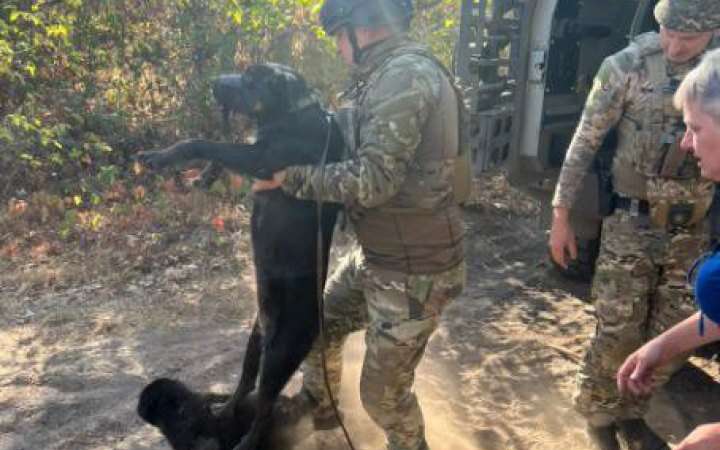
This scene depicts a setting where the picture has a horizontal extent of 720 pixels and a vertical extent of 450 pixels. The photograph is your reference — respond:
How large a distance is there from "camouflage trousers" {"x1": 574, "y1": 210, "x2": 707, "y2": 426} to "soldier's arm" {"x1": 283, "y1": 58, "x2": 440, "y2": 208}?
1161mm

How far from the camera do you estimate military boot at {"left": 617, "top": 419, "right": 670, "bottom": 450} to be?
2945mm

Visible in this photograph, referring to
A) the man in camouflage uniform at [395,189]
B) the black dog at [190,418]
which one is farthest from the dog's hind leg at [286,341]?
the man in camouflage uniform at [395,189]

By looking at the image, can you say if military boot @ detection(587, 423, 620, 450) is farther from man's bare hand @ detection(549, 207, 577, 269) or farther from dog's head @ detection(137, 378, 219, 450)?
dog's head @ detection(137, 378, 219, 450)

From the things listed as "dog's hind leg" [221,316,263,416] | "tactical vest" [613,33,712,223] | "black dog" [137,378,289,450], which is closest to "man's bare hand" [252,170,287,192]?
"dog's hind leg" [221,316,263,416]

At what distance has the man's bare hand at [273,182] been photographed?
2.29 metres

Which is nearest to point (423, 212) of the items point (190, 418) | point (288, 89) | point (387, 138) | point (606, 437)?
point (387, 138)

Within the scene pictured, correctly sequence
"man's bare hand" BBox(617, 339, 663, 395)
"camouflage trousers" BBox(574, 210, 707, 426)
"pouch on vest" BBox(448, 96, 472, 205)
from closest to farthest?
1. "man's bare hand" BBox(617, 339, 663, 395)
2. "pouch on vest" BBox(448, 96, 472, 205)
3. "camouflage trousers" BBox(574, 210, 707, 426)

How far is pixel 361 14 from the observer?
2.21 metres

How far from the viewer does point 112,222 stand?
5527 millimetres

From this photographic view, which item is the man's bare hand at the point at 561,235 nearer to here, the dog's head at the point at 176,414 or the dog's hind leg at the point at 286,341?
the dog's hind leg at the point at 286,341

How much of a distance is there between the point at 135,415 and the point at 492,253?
129 inches

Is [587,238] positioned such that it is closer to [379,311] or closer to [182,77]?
[379,311]

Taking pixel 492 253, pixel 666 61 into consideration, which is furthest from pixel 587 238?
pixel 666 61

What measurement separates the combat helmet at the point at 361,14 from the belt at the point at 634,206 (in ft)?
4.14
